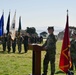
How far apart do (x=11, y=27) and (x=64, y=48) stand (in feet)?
55.4

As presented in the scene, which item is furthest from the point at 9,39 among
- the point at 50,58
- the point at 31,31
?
the point at 31,31

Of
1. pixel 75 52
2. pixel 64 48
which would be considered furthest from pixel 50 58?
pixel 75 52

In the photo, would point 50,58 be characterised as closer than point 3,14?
Yes

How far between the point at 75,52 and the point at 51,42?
8.03 ft

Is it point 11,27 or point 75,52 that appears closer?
point 75,52

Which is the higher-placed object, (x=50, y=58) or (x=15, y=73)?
(x=50, y=58)

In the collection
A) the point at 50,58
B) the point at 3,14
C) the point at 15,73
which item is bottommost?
the point at 15,73

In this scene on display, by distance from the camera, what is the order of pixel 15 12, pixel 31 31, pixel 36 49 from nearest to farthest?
pixel 36 49, pixel 15 12, pixel 31 31

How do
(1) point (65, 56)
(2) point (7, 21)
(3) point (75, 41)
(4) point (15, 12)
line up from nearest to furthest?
(1) point (65, 56)
(3) point (75, 41)
(4) point (15, 12)
(2) point (7, 21)

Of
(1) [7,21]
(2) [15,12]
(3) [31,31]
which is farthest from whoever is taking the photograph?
(3) [31,31]

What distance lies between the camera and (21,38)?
27922mm

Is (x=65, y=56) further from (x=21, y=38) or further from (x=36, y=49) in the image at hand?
(x=21, y=38)

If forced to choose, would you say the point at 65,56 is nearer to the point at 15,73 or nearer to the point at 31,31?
the point at 15,73

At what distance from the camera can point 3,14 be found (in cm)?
2806
